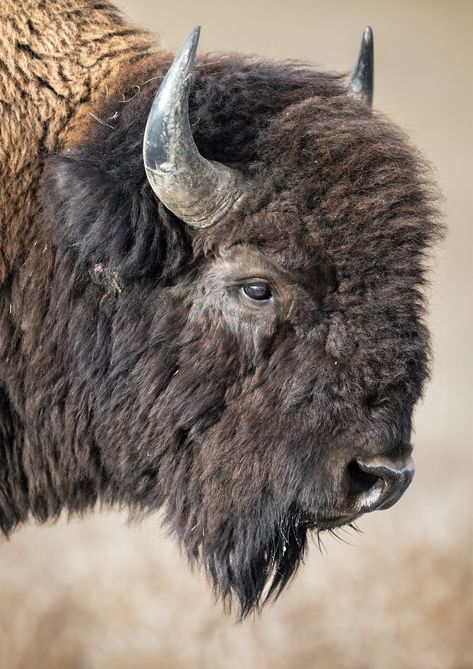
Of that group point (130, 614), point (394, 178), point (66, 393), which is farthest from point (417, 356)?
point (130, 614)

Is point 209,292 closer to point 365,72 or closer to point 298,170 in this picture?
point 298,170

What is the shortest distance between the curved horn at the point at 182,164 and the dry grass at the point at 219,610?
121 inches

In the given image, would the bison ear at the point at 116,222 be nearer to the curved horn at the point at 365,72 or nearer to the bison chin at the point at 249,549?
the bison chin at the point at 249,549

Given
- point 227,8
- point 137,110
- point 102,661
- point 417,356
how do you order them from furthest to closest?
point 227,8 → point 102,661 → point 137,110 → point 417,356

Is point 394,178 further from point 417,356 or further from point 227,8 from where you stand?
point 227,8

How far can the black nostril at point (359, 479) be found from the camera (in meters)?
2.90

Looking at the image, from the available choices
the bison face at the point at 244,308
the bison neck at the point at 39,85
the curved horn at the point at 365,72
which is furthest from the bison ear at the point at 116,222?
the curved horn at the point at 365,72

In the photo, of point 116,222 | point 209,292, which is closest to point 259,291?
point 209,292

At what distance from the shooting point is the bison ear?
9.82 feet

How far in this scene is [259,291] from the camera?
2.94 m

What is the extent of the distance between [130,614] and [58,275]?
2.89 metres

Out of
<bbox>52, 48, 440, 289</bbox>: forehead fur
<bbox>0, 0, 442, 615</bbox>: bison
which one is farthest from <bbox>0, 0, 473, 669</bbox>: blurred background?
<bbox>52, 48, 440, 289</bbox>: forehead fur

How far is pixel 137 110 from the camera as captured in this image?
310cm

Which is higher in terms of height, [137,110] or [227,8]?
[137,110]
